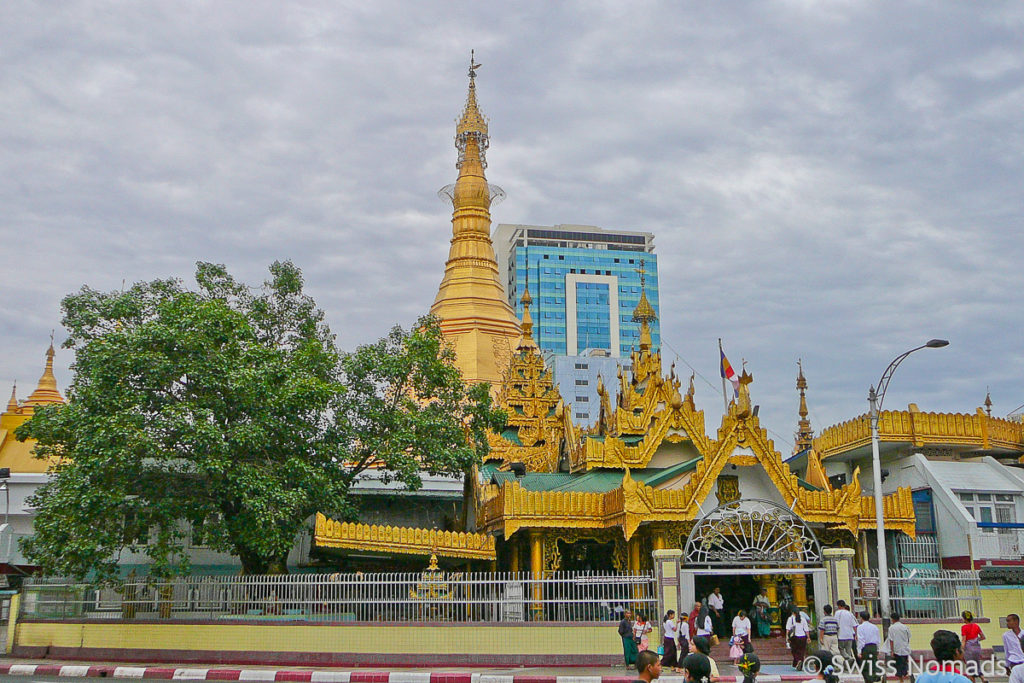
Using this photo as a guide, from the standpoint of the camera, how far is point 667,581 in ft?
66.1

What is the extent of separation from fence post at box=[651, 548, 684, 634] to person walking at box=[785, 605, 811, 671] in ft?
7.35

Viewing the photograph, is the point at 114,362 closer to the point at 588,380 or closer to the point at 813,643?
the point at 813,643

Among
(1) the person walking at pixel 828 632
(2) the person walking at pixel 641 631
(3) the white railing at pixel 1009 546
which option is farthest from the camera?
(3) the white railing at pixel 1009 546

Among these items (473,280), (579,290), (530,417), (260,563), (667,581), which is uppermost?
(579,290)

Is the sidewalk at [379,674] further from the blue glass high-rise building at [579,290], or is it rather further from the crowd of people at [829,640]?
the blue glass high-rise building at [579,290]

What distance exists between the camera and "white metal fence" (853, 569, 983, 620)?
845 inches

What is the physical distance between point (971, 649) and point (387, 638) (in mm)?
11354

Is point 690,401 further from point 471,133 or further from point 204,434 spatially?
point 471,133

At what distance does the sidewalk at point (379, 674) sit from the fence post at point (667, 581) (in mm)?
1559

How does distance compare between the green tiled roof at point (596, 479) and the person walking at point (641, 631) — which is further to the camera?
the green tiled roof at point (596, 479)

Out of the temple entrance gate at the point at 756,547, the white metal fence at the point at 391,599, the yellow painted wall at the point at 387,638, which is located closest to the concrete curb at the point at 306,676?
the yellow painted wall at the point at 387,638

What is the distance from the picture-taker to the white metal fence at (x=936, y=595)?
21469 millimetres

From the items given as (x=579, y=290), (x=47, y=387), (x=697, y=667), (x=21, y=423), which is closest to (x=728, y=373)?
(x=697, y=667)

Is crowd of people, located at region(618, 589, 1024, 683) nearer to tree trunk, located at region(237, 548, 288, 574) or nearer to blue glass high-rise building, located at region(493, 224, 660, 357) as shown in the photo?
tree trunk, located at region(237, 548, 288, 574)
